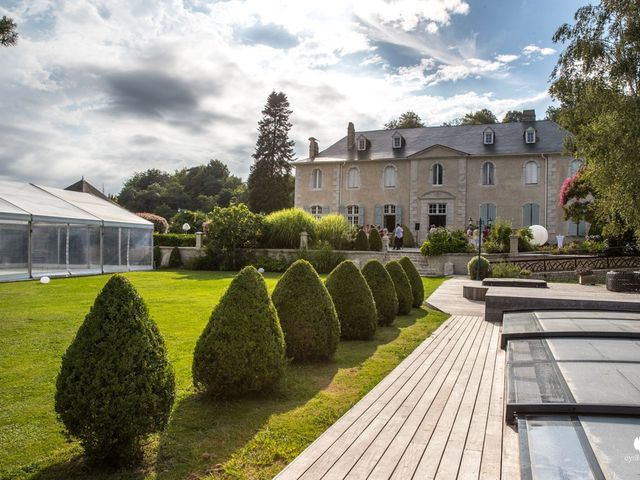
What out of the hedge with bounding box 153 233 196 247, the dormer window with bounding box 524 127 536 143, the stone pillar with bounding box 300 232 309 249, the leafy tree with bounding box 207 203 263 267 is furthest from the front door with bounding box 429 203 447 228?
the hedge with bounding box 153 233 196 247

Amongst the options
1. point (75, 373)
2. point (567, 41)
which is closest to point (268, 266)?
point (567, 41)

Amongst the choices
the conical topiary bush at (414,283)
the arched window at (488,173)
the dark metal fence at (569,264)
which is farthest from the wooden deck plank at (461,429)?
the arched window at (488,173)

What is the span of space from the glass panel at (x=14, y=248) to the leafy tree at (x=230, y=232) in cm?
847

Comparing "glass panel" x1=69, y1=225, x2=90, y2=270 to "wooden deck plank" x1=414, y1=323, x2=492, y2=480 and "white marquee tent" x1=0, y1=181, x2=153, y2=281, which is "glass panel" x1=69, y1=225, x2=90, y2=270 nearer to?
"white marquee tent" x1=0, y1=181, x2=153, y2=281

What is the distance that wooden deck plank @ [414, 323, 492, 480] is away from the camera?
124 inches

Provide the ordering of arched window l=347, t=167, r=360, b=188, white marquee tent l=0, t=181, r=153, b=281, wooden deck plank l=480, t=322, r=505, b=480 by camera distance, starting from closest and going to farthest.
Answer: wooden deck plank l=480, t=322, r=505, b=480 → white marquee tent l=0, t=181, r=153, b=281 → arched window l=347, t=167, r=360, b=188

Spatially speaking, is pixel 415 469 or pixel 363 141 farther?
pixel 363 141

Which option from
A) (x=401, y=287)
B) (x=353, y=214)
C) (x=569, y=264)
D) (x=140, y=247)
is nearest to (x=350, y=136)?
(x=353, y=214)

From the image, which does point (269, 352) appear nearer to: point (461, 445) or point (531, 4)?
point (461, 445)

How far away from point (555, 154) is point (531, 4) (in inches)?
772

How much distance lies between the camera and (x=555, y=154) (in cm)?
3053

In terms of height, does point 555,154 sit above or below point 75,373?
above

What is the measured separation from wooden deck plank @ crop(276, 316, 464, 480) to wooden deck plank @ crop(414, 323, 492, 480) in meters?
0.66

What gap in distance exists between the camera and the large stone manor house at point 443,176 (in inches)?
1235
